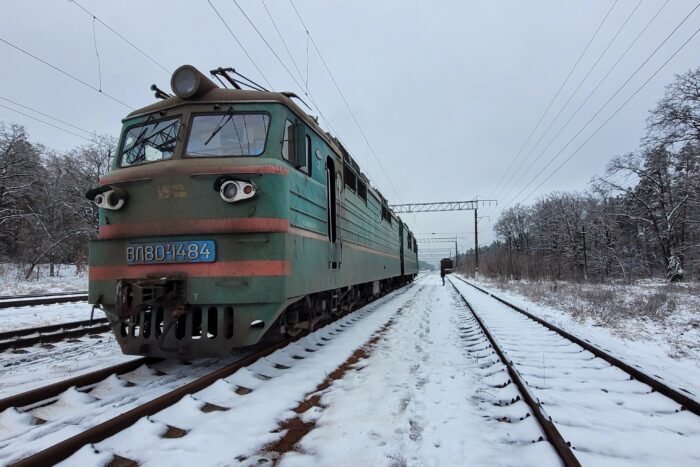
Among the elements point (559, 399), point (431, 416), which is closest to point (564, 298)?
point (559, 399)

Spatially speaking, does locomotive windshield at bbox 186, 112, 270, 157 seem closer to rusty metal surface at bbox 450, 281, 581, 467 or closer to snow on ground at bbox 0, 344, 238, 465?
snow on ground at bbox 0, 344, 238, 465

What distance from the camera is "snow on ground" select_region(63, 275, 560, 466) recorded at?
2627 millimetres

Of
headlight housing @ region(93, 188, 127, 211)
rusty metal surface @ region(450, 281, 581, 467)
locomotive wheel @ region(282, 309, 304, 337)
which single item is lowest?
rusty metal surface @ region(450, 281, 581, 467)

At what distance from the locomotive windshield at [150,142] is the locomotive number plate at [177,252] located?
3.74 feet

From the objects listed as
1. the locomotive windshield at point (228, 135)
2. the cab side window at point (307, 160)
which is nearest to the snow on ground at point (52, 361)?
the locomotive windshield at point (228, 135)

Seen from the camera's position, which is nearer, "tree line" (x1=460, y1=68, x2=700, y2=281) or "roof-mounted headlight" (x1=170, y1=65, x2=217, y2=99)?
"roof-mounted headlight" (x1=170, y1=65, x2=217, y2=99)

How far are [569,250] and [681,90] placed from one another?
3004 cm

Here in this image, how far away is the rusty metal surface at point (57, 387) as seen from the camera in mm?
3301

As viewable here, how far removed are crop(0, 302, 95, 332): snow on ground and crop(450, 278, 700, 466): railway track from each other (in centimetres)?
875

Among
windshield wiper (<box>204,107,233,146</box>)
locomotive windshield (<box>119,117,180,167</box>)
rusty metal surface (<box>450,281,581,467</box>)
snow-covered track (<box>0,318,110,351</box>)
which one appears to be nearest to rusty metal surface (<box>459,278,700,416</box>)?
rusty metal surface (<box>450,281,581,467</box>)

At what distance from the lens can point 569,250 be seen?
2004 inches

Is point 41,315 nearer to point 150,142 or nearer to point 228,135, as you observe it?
point 150,142

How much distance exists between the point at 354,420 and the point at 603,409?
2.17 meters

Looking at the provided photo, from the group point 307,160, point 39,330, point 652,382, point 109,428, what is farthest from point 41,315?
point 652,382
